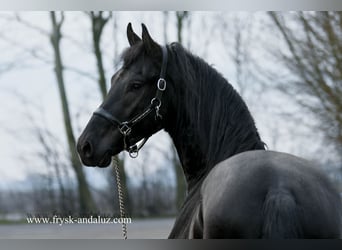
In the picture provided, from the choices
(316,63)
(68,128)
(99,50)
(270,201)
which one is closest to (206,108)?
(270,201)

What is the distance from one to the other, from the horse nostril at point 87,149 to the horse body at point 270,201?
0.76 m

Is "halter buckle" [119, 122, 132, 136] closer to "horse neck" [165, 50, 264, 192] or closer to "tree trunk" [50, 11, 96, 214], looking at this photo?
"horse neck" [165, 50, 264, 192]

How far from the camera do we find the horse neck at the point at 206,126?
6.64 ft

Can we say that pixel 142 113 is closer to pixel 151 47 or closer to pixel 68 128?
pixel 151 47

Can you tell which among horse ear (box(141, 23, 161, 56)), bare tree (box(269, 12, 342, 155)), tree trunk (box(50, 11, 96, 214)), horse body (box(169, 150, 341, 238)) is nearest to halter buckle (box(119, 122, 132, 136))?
horse ear (box(141, 23, 161, 56))

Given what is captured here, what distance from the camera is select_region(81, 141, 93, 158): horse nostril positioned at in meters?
2.10

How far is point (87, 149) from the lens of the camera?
6.95 feet

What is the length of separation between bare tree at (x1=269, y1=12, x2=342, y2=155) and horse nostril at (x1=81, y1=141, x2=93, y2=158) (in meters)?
2.54

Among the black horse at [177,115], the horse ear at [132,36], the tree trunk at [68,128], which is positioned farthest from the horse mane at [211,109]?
the tree trunk at [68,128]

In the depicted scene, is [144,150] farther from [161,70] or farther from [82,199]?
[161,70]

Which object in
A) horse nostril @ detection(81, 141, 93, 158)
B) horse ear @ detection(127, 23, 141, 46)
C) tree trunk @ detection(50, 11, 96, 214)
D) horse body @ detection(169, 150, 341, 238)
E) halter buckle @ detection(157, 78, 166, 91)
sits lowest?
tree trunk @ detection(50, 11, 96, 214)

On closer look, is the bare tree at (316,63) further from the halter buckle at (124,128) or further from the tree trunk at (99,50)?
the halter buckle at (124,128)
